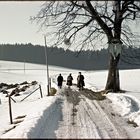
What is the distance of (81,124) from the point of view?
48.0 feet

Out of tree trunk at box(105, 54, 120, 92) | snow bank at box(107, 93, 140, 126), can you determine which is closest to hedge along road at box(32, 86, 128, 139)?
snow bank at box(107, 93, 140, 126)

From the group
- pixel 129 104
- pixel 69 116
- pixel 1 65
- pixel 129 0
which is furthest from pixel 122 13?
pixel 1 65

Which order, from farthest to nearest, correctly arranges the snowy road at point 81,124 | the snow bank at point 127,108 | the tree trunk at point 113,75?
the tree trunk at point 113,75
the snow bank at point 127,108
the snowy road at point 81,124

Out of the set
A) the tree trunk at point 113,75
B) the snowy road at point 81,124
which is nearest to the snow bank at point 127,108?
the snowy road at point 81,124

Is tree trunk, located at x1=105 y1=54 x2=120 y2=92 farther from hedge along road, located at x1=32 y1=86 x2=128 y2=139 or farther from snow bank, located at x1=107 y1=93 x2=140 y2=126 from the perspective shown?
hedge along road, located at x1=32 y1=86 x2=128 y2=139

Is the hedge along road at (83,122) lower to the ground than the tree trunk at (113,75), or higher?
lower

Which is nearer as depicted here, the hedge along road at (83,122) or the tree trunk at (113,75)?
the hedge along road at (83,122)

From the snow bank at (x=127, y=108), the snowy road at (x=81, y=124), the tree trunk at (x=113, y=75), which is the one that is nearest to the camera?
the snowy road at (x=81, y=124)

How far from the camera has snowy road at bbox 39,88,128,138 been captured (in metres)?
12.7

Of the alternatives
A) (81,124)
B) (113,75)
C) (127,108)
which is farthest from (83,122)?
(113,75)

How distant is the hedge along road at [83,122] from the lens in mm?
12742

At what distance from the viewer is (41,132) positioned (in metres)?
13.0

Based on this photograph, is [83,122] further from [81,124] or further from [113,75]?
[113,75]

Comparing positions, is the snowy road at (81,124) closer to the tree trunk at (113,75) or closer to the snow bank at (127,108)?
the snow bank at (127,108)
